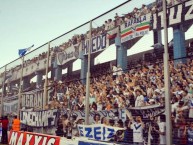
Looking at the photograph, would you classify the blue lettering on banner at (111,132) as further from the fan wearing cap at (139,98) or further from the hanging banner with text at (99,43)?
the hanging banner with text at (99,43)

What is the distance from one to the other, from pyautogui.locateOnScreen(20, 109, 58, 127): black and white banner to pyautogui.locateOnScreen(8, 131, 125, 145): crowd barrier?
1210 millimetres

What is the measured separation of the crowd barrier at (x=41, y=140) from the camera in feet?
22.6

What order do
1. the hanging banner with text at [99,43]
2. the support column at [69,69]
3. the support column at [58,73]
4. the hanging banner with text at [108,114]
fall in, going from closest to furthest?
the hanging banner with text at [108,114], the hanging banner with text at [99,43], the support column at [69,69], the support column at [58,73]

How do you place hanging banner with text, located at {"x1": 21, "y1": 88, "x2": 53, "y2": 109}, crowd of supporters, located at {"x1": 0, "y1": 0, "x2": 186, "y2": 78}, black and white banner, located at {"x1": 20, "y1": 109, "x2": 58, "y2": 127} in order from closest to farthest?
crowd of supporters, located at {"x1": 0, "y1": 0, "x2": 186, "y2": 78} → black and white banner, located at {"x1": 20, "y1": 109, "x2": 58, "y2": 127} → hanging banner with text, located at {"x1": 21, "y1": 88, "x2": 53, "y2": 109}

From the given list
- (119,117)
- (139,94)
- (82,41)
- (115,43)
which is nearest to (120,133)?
(119,117)

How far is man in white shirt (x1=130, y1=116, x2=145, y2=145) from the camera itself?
7455 millimetres

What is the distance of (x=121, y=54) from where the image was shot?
857cm

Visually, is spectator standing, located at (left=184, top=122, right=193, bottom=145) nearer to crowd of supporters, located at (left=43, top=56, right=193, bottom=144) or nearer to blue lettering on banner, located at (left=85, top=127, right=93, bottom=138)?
crowd of supporters, located at (left=43, top=56, right=193, bottom=144)

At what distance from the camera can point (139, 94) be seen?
8070 millimetres

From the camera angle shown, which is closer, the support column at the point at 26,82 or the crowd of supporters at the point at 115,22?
the crowd of supporters at the point at 115,22

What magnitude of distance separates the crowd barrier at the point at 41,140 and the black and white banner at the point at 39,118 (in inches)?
47.6

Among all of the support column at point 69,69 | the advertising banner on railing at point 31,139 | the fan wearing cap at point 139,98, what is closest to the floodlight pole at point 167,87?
the fan wearing cap at point 139,98

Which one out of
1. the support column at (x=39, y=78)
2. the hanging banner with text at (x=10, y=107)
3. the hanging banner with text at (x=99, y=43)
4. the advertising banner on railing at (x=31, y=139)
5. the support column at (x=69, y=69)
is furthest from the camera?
the hanging banner with text at (x=10, y=107)

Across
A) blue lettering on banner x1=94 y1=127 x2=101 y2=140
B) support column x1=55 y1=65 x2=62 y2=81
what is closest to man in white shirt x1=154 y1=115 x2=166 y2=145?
blue lettering on banner x1=94 y1=127 x2=101 y2=140
